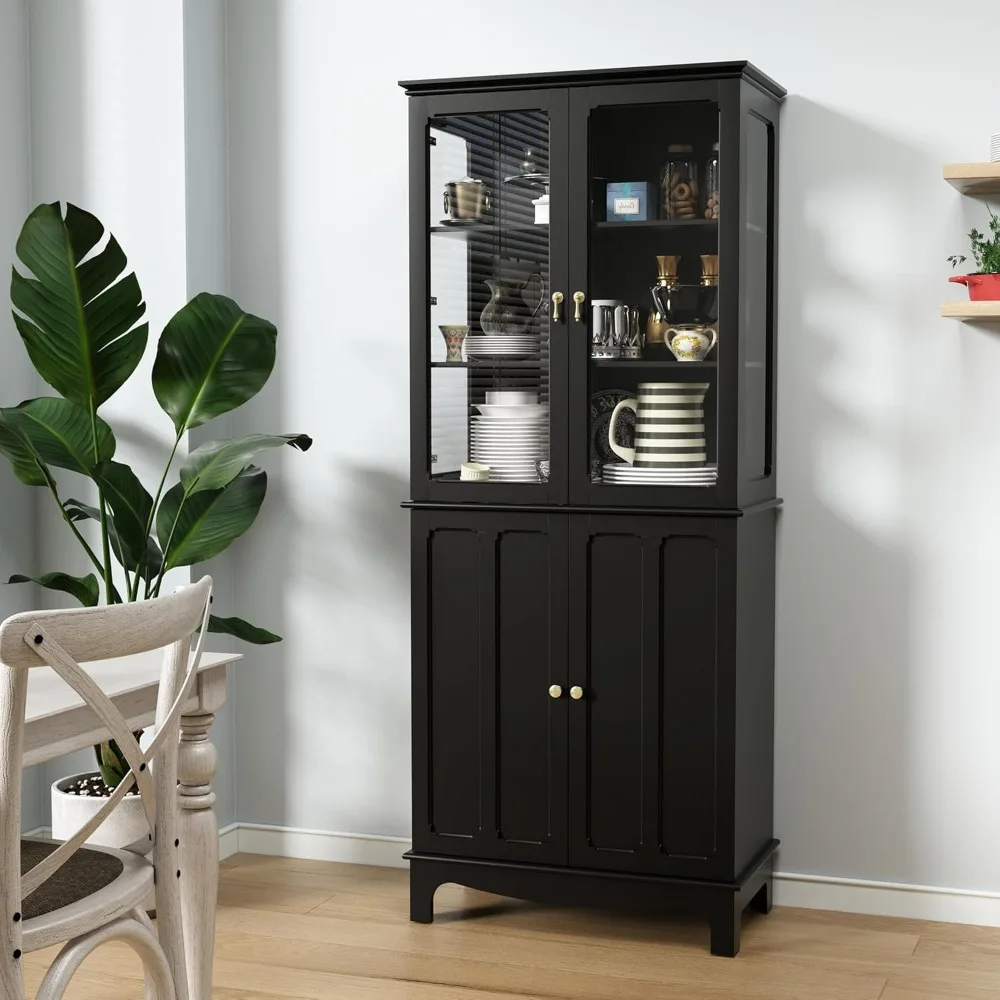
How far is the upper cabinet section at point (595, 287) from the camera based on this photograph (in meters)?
3.09

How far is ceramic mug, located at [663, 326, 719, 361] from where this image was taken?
3.12 m

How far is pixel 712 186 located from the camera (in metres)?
3.09

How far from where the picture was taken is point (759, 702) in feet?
10.9

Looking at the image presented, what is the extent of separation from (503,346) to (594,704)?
856 mm

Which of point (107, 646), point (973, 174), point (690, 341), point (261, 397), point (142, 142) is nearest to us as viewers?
point (107, 646)

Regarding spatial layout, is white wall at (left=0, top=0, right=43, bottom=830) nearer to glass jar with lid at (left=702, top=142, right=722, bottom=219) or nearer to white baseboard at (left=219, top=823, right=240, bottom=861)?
white baseboard at (left=219, top=823, right=240, bottom=861)

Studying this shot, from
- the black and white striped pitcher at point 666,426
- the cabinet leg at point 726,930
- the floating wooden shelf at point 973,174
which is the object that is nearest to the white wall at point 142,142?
the black and white striped pitcher at point 666,426

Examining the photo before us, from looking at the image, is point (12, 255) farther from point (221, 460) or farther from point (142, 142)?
point (221, 460)

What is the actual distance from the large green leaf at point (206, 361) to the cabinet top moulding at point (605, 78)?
2.26ft

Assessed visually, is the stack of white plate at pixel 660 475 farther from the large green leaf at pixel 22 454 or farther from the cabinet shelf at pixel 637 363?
the large green leaf at pixel 22 454

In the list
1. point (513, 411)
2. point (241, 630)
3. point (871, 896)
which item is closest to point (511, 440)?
point (513, 411)

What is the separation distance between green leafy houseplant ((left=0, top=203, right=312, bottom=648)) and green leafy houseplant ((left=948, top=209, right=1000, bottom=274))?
160 centimetres

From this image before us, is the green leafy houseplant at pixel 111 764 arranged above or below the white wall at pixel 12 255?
below

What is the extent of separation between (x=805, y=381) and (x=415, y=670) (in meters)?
1.17
